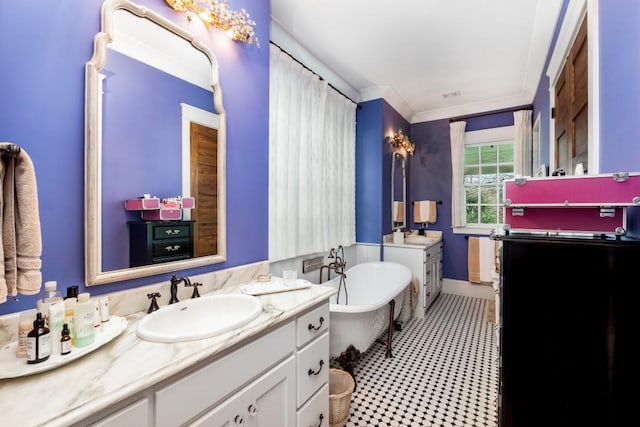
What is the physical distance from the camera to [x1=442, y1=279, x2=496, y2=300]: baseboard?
4.16 metres

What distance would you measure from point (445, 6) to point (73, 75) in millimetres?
2389

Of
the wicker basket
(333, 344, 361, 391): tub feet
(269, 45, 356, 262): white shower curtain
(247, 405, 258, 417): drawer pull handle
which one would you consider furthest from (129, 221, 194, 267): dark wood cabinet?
(333, 344, 361, 391): tub feet

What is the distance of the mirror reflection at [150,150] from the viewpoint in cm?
117

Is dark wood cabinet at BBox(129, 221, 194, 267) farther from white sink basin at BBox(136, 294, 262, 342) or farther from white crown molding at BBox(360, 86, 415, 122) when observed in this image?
white crown molding at BBox(360, 86, 415, 122)

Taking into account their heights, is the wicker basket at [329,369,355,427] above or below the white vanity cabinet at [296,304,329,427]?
below

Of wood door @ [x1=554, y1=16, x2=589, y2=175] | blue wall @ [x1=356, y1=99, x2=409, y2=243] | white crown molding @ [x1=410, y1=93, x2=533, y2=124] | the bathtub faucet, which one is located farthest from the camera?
white crown molding @ [x1=410, y1=93, x2=533, y2=124]

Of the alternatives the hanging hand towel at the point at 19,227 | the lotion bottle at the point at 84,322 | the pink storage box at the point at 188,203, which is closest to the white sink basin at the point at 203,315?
the lotion bottle at the point at 84,322

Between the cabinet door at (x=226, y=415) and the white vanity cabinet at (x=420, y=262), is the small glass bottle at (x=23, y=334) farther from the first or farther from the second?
the white vanity cabinet at (x=420, y=262)

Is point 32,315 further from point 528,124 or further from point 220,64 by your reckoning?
point 528,124

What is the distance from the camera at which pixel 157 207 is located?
137 centimetres

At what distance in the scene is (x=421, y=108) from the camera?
438 cm

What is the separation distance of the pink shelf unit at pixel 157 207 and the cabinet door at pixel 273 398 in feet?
2.84

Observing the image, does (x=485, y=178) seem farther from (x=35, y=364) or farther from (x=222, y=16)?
(x=35, y=364)

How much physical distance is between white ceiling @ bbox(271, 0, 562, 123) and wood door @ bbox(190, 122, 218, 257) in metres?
1.34
